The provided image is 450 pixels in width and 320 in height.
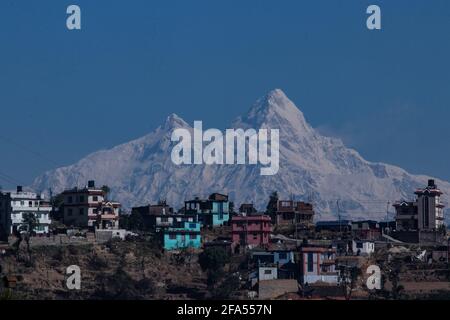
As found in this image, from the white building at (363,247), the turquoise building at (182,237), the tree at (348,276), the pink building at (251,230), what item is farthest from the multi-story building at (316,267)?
the turquoise building at (182,237)

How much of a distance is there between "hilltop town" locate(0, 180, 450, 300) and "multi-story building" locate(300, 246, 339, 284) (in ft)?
0.16

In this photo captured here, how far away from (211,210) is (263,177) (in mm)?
61439

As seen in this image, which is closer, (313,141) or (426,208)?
(426,208)

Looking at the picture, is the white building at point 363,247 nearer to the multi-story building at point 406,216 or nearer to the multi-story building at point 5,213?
the multi-story building at point 406,216

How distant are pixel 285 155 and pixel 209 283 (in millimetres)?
82459

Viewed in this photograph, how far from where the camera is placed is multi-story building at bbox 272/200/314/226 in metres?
76.4

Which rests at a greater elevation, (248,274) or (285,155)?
(285,155)

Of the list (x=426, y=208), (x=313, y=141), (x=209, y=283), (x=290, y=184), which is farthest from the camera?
(x=313, y=141)

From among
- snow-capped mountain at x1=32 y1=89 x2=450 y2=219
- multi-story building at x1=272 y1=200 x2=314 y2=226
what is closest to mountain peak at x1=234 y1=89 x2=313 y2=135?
snow-capped mountain at x1=32 y1=89 x2=450 y2=219

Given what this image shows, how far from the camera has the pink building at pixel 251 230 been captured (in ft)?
228
